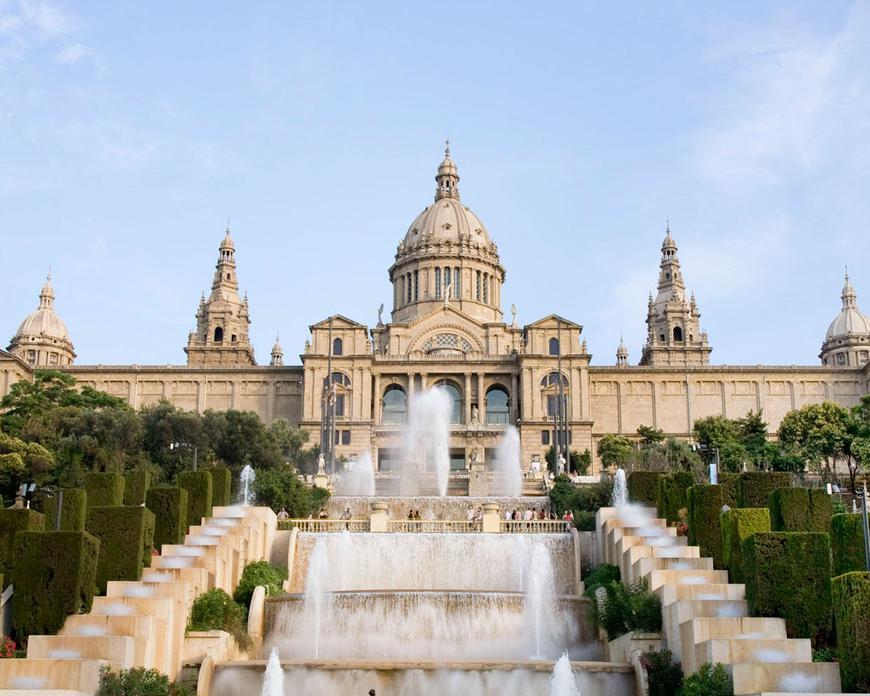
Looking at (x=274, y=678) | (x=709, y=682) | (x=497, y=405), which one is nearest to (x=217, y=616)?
(x=274, y=678)

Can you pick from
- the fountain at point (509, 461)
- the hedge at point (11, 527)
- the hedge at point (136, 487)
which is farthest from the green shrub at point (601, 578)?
the fountain at point (509, 461)

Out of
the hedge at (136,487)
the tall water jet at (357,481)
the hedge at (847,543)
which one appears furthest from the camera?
the tall water jet at (357,481)

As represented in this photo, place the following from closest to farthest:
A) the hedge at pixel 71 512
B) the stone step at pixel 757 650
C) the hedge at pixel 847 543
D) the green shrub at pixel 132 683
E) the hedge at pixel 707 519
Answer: the green shrub at pixel 132 683
the stone step at pixel 757 650
the hedge at pixel 847 543
the hedge at pixel 71 512
the hedge at pixel 707 519

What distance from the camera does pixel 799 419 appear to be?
242ft

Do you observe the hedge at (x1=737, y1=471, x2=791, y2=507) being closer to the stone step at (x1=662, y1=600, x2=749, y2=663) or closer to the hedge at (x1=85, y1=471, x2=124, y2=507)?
the stone step at (x1=662, y1=600, x2=749, y2=663)

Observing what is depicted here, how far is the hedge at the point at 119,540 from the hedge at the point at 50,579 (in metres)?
1.64

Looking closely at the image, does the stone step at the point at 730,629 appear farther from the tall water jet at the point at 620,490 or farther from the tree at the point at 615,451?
the tree at the point at 615,451

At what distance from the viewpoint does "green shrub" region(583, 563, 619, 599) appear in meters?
34.6

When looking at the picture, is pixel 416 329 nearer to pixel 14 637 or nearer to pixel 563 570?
pixel 563 570

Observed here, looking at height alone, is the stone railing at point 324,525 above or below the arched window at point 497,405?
below

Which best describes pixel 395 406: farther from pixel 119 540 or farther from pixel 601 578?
pixel 119 540

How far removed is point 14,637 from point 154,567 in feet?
17.9

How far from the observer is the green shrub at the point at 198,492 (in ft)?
125

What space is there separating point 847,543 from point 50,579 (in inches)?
738
